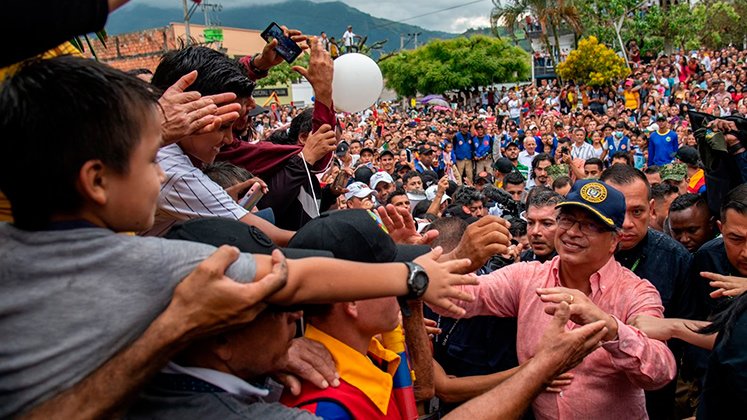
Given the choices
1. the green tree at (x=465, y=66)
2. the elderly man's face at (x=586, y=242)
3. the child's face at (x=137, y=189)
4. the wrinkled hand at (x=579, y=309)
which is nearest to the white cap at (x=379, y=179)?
the elderly man's face at (x=586, y=242)

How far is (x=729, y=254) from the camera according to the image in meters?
3.19

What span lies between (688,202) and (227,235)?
3712 millimetres

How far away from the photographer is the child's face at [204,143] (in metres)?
2.40

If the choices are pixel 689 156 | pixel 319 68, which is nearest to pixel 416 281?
pixel 319 68

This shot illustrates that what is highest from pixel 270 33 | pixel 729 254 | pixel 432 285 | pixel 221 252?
pixel 270 33

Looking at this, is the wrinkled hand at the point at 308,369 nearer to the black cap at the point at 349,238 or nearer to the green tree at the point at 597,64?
the black cap at the point at 349,238

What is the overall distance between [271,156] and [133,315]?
207 cm

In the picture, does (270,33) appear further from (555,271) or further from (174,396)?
(174,396)

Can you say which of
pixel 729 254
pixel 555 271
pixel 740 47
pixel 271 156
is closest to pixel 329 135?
pixel 271 156

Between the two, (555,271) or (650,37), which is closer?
(555,271)

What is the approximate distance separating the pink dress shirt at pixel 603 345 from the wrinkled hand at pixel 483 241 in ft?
1.44

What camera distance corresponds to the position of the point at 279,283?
1368 millimetres

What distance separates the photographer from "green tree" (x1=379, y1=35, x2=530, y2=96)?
40.3 metres

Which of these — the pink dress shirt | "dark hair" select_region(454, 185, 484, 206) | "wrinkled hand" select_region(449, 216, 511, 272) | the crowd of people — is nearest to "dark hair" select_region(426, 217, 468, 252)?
the crowd of people
